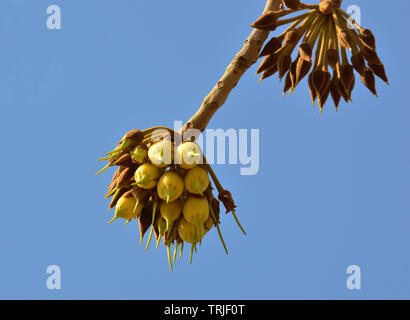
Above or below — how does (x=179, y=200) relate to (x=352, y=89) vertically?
below

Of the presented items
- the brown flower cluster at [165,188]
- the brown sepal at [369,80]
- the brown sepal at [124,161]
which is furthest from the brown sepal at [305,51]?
the brown sepal at [124,161]

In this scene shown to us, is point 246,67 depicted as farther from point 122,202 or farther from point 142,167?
point 122,202

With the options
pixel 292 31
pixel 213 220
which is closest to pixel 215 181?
pixel 213 220

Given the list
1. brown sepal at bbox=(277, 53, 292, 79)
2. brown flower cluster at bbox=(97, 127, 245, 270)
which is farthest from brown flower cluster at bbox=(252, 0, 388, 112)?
brown flower cluster at bbox=(97, 127, 245, 270)

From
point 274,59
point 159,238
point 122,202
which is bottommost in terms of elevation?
point 159,238

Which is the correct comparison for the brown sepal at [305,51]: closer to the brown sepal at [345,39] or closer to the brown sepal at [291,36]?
the brown sepal at [291,36]

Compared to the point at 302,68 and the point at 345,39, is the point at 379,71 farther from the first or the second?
the point at 302,68

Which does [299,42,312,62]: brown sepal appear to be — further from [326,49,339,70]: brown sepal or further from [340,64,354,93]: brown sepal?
[340,64,354,93]: brown sepal
